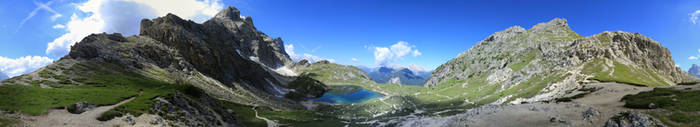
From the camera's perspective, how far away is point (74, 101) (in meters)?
39.8

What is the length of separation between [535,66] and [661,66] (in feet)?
138

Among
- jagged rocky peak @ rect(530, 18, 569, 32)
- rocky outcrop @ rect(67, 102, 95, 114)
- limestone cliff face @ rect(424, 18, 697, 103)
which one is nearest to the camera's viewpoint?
rocky outcrop @ rect(67, 102, 95, 114)

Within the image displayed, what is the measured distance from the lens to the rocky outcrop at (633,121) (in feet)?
76.4

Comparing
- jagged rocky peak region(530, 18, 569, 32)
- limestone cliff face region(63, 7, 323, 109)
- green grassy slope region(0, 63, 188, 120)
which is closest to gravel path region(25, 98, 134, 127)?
green grassy slope region(0, 63, 188, 120)

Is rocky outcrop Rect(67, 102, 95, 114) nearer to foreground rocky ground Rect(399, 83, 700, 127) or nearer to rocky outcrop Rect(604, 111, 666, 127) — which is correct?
foreground rocky ground Rect(399, 83, 700, 127)

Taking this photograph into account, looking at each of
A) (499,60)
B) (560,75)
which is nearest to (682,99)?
(560,75)

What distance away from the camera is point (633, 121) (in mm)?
24609

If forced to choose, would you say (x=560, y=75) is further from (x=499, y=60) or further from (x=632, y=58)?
(x=499, y=60)

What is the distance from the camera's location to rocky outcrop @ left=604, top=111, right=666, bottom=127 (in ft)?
76.4

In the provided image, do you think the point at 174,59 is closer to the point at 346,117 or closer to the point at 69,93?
the point at 69,93

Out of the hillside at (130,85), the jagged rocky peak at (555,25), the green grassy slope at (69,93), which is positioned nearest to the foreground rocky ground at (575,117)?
the hillside at (130,85)

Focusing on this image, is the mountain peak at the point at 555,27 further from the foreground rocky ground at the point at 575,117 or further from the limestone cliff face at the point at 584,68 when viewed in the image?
the foreground rocky ground at the point at 575,117

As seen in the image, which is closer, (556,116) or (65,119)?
(65,119)

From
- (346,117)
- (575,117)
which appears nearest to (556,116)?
(575,117)
